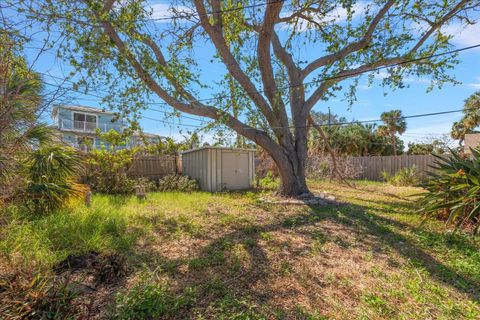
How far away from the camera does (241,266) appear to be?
3.43 meters

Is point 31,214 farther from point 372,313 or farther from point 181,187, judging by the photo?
point 181,187

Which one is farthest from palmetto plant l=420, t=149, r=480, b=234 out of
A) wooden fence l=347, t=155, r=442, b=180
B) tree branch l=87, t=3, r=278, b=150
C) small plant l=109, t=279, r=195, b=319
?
wooden fence l=347, t=155, r=442, b=180

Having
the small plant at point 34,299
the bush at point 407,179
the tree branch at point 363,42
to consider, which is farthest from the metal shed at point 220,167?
the small plant at point 34,299

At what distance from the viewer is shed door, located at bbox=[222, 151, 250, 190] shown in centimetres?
1148

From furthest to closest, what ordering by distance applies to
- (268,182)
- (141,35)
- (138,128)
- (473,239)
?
(268,182) < (138,128) < (141,35) < (473,239)

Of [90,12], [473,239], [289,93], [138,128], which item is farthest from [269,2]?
[473,239]

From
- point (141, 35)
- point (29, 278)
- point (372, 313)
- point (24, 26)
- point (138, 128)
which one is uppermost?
point (141, 35)

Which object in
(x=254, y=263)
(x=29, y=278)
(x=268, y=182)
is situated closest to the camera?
(x=29, y=278)

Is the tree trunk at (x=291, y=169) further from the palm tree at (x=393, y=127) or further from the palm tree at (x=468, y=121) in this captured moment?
the palm tree at (x=393, y=127)

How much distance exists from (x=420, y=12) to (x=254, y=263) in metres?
7.45

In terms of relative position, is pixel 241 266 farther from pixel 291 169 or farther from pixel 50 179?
pixel 291 169

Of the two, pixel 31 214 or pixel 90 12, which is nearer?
pixel 31 214

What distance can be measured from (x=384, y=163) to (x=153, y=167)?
12961 millimetres

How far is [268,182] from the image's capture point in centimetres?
1291
